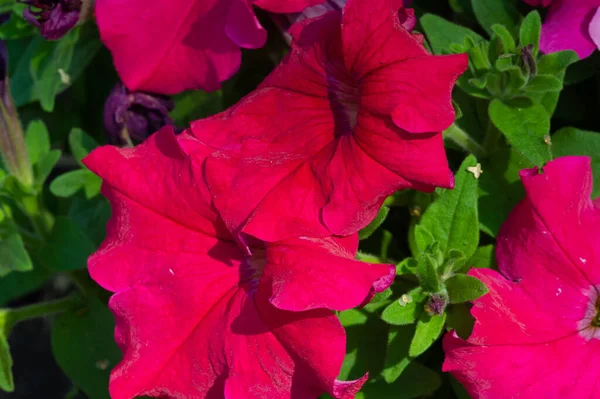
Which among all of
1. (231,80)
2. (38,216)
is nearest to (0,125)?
(38,216)

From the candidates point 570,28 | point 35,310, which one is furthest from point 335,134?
point 35,310

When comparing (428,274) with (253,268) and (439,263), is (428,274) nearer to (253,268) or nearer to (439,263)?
(439,263)

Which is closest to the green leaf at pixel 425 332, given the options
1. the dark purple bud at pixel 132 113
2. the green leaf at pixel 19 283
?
the dark purple bud at pixel 132 113

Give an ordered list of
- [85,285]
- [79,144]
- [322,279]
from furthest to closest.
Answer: [85,285]
[79,144]
[322,279]

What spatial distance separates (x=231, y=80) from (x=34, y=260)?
522mm

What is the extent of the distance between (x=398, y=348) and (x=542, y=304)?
8.1 inches

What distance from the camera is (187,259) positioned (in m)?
0.91

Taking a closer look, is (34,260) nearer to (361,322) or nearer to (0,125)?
(0,125)

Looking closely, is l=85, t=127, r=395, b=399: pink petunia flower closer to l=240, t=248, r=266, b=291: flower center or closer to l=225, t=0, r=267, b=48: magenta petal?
l=240, t=248, r=266, b=291: flower center

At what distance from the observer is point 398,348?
0.98 meters

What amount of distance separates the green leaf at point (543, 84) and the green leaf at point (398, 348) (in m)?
0.37

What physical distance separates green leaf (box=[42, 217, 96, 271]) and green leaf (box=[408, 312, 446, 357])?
625 mm

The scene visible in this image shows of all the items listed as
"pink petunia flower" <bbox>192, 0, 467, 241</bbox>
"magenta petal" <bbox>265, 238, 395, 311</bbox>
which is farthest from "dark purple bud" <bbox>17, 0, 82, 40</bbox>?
"magenta petal" <bbox>265, 238, 395, 311</bbox>

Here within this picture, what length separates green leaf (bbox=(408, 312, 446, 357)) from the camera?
914 millimetres
